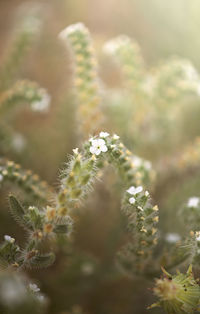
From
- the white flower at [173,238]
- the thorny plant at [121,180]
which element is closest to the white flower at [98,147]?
the thorny plant at [121,180]

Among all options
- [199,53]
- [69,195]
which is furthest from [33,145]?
[199,53]

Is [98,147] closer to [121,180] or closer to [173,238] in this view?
[121,180]

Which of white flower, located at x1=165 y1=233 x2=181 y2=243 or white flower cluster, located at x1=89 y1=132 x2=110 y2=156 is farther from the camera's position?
white flower, located at x1=165 y1=233 x2=181 y2=243

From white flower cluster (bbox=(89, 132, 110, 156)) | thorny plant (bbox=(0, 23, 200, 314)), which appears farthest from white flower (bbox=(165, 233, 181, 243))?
white flower cluster (bbox=(89, 132, 110, 156))

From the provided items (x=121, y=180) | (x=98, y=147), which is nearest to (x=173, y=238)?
(x=121, y=180)

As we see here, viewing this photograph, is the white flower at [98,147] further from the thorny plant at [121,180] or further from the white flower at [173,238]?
the white flower at [173,238]

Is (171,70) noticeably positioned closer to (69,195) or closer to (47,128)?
(47,128)

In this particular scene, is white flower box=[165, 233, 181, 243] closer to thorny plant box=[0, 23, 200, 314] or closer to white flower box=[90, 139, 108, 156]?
thorny plant box=[0, 23, 200, 314]

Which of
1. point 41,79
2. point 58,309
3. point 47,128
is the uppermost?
point 41,79
